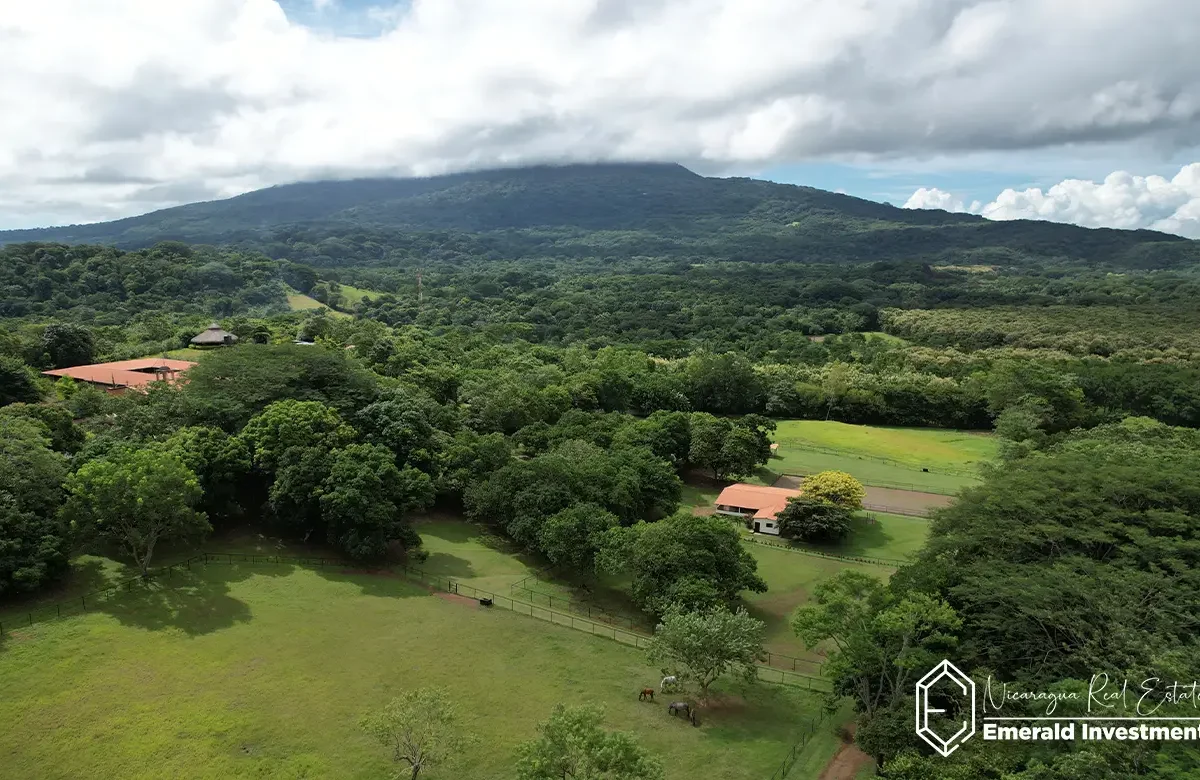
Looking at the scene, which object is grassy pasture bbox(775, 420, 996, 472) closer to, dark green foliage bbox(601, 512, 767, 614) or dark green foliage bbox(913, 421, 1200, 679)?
dark green foliage bbox(913, 421, 1200, 679)

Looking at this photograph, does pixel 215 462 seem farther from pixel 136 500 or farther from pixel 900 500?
pixel 900 500

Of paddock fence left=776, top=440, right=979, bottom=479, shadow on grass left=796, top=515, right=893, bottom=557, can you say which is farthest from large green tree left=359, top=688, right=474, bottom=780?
paddock fence left=776, top=440, right=979, bottom=479

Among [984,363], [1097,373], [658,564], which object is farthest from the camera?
[984,363]

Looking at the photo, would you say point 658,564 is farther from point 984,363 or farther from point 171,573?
point 984,363

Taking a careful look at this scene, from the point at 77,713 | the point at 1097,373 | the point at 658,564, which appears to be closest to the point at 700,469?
the point at 658,564

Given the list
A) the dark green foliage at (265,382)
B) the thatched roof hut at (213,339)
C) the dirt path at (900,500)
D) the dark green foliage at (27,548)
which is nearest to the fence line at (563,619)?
the dark green foliage at (27,548)
